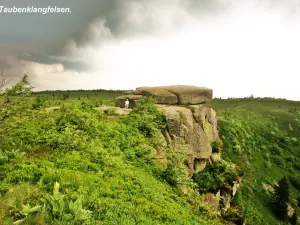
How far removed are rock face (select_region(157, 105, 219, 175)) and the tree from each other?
1707 cm

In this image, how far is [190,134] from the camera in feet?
85.7

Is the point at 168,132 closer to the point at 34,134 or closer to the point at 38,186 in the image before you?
the point at 34,134

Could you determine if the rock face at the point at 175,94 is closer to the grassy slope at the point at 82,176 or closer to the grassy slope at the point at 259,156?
the grassy slope at the point at 82,176

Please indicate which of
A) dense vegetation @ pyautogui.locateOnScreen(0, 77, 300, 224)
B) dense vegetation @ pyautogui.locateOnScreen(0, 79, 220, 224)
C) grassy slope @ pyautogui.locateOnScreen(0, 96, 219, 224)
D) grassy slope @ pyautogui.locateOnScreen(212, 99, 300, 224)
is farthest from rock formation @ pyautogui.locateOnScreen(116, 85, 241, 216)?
grassy slope @ pyautogui.locateOnScreen(212, 99, 300, 224)

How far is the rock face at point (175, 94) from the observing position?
3105cm

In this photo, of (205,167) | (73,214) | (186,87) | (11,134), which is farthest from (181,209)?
(186,87)

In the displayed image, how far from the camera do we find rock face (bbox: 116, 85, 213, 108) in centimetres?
3105

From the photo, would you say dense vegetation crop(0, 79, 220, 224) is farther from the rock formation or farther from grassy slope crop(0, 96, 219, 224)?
the rock formation

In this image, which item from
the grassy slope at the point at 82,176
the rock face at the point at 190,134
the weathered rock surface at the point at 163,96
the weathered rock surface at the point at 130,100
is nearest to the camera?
the grassy slope at the point at 82,176

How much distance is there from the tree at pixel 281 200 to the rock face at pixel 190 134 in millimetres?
17066

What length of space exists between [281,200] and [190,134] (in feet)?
77.3

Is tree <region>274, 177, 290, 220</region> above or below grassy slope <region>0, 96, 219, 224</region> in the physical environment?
below

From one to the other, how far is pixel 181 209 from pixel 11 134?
10536mm

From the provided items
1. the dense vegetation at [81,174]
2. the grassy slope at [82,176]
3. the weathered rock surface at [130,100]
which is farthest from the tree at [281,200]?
the grassy slope at [82,176]
